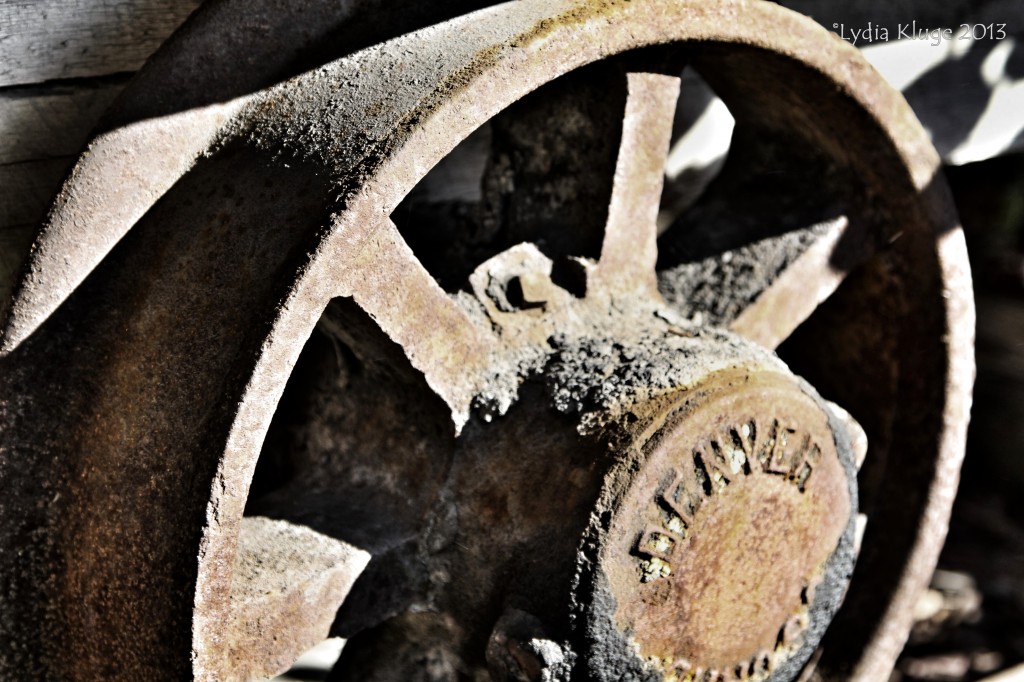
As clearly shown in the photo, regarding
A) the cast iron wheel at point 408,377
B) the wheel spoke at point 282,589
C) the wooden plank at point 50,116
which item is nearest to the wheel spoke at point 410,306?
the cast iron wheel at point 408,377

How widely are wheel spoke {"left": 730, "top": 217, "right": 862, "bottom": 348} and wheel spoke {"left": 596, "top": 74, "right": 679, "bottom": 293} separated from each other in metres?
0.27

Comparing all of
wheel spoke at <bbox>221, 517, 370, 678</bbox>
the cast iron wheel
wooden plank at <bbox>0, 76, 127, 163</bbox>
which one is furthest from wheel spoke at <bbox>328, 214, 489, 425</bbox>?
wooden plank at <bbox>0, 76, 127, 163</bbox>

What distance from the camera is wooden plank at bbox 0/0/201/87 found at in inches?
53.0

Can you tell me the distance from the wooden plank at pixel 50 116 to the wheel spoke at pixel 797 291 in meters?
1.04

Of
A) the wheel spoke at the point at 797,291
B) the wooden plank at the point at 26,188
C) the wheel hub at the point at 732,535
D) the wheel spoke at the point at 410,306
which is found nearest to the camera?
the wheel spoke at the point at 410,306

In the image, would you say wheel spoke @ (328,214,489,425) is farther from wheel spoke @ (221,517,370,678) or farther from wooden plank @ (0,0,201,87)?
wooden plank @ (0,0,201,87)

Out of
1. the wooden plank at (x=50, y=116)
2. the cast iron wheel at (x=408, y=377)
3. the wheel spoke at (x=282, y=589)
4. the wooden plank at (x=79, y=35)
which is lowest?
the wheel spoke at (x=282, y=589)

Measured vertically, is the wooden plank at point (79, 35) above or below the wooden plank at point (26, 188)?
above

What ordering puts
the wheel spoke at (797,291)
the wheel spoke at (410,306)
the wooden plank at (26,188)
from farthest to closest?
the wheel spoke at (797,291)
the wooden plank at (26,188)
the wheel spoke at (410,306)

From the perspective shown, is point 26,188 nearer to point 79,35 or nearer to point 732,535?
point 79,35

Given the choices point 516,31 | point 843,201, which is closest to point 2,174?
point 516,31

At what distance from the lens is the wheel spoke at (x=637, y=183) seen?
1464 millimetres

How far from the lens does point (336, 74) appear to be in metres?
1.29

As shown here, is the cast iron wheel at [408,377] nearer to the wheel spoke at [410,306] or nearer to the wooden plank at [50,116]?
the wheel spoke at [410,306]
